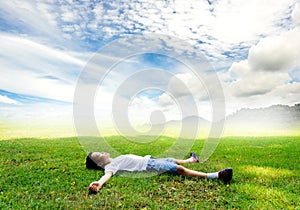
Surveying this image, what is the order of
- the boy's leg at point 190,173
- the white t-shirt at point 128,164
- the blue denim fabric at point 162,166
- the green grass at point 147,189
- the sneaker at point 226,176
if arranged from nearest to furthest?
the green grass at point 147,189, the sneaker at point 226,176, the boy's leg at point 190,173, the blue denim fabric at point 162,166, the white t-shirt at point 128,164

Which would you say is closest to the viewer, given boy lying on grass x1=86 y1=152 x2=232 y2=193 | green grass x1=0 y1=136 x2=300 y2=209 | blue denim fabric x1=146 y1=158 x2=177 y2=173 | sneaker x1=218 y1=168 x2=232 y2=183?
green grass x1=0 y1=136 x2=300 y2=209

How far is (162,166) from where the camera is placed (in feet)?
22.0

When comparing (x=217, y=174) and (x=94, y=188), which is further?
(x=217, y=174)

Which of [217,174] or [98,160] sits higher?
[98,160]

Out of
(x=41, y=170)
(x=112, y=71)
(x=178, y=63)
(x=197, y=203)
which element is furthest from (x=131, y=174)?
(x=178, y=63)

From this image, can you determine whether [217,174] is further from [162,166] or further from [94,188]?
[94,188]

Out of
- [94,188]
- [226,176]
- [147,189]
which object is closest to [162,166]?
[147,189]

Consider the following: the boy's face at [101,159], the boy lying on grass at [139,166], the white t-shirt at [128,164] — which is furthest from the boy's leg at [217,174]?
the boy's face at [101,159]

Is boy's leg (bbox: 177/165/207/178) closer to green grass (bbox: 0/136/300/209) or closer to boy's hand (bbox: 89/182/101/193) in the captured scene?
green grass (bbox: 0/136/300/209)

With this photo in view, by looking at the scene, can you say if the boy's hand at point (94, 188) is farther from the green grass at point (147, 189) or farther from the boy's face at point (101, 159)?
the boy's face at point (101, 159)

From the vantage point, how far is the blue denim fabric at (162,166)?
21.5 feet

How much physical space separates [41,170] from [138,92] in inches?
206

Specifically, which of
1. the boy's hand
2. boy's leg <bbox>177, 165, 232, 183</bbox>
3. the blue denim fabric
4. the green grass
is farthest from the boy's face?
boy's leg <bbox>177, 165, 232, 183</bbox>

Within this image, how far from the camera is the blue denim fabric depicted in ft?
21.5
